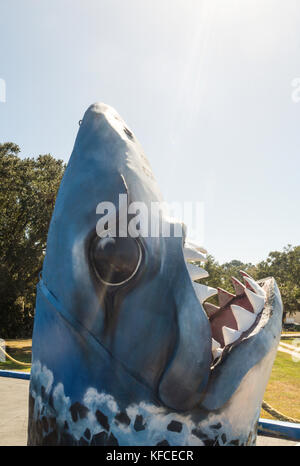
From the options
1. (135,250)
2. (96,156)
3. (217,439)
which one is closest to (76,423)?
(217,439)

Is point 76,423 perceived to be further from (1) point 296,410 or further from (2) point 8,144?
(2) point 8,144

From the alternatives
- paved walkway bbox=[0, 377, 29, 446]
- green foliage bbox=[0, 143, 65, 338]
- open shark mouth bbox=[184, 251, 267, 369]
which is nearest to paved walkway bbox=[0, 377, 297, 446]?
paved walkway bbox=[0, 377, 29, 446]

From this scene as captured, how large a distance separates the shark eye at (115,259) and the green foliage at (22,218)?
64.0 feet

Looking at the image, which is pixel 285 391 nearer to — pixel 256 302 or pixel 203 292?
pixel 256 302

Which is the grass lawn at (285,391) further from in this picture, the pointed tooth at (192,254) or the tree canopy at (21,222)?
the tree canopy at (21,222)

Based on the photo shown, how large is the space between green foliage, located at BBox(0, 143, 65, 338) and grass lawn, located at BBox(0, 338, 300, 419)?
4.94m

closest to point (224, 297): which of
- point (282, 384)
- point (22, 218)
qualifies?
point (282, 384)

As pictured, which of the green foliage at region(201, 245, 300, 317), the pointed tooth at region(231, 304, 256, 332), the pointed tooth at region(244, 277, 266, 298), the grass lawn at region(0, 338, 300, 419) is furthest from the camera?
the green foliage at region(201, 245, 300, 317)

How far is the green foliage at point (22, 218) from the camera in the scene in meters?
20.9

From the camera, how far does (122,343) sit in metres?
1.97

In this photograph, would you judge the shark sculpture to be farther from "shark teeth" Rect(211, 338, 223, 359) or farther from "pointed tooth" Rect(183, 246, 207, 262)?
"pointed tooth" Rect(183, 246, 207, 262)

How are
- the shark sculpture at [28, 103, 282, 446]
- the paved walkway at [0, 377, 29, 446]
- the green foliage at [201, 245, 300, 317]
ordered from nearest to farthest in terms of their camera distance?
the shark sculpture at [28, 103, 282, 446]
the paved walkway at [0, 377, 29, 446]
the green foliage at [201, 245, 300, 317]

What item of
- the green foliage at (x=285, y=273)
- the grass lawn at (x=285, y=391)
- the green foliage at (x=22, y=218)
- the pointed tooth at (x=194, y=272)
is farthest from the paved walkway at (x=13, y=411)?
the green foliage at (x=285, y=273)

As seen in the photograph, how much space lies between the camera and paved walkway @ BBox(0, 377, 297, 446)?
5211 millimetres
